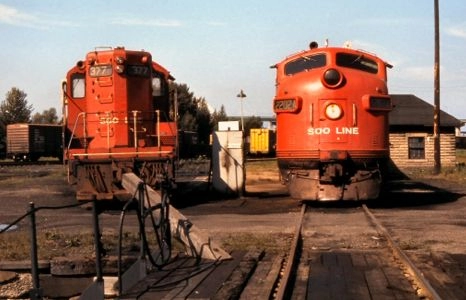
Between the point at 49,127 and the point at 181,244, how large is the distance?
1790 inches

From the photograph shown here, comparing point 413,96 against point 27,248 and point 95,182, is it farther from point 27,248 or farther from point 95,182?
point 27,248

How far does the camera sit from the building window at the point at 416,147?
36.6 metres

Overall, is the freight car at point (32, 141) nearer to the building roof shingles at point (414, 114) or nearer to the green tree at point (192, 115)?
the green tree at point (192, 115)

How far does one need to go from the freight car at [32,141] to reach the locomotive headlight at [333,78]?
39187 millimetres

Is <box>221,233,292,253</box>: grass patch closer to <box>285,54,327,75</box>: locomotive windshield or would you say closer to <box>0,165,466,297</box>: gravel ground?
<box>0,165,466,297</box>: gravel ground

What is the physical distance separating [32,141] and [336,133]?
4090 cm

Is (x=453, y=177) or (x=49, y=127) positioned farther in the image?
(x=49, y=127)

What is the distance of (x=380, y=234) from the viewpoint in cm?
1164

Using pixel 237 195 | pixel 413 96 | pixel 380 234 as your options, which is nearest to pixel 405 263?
pixel 380 234

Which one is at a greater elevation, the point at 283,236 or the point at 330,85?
the point at 330,85

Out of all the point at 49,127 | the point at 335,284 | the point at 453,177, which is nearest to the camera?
the point at 335,284

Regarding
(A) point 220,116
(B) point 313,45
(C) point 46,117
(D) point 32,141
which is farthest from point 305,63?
(C) point 46,117

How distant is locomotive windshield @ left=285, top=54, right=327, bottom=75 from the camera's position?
54.7ft

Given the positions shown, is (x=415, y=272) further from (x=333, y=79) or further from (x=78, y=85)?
(x=78, y=85)
